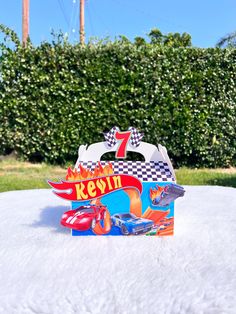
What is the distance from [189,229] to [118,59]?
3.75 metres

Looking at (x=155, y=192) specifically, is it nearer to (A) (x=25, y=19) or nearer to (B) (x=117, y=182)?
(B) (x=117, y=182)

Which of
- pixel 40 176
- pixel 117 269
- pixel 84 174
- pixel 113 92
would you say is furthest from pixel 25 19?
pixel 117 269

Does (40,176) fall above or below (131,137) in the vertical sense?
below

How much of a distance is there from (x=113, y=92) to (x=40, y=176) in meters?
1.49

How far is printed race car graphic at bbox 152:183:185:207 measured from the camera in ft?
2.78

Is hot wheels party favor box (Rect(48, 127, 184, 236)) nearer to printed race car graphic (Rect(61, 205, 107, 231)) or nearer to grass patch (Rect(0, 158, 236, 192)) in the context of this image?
printed race car graphic (Rect(61, 205, 107, 231))

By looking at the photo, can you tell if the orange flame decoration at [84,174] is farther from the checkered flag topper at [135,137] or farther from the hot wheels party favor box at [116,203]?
the checkered flag topper at [135,137]

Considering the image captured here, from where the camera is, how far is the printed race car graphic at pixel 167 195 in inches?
33.3

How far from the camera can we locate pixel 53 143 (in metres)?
4.47

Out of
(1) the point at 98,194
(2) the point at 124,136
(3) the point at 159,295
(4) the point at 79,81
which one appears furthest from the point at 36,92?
(3) the point at 159,295

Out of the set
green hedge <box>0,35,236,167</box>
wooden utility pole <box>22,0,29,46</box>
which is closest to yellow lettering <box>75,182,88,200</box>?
green hedge <box>0,35,236,167</box>

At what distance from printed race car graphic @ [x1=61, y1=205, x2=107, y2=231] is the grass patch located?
227 centimetres

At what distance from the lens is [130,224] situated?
836mm

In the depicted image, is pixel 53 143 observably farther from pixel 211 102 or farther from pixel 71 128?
pixel 211 102
